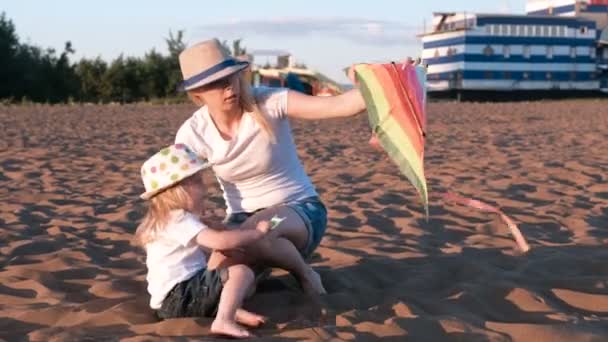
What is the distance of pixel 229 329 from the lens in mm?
3395

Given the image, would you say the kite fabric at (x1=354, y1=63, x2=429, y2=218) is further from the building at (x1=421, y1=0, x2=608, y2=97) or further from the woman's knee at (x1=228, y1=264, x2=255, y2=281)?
the building at (x1=421, y1=0, x2=608, y2=97)

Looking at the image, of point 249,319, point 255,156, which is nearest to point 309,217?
point 255,156

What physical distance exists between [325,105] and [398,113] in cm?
34

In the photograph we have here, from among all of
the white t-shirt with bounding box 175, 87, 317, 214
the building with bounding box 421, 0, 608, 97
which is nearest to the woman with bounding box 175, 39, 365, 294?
the white t-shirt with bounding box 175, 87, 317, 214

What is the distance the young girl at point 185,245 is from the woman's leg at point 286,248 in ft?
0.82

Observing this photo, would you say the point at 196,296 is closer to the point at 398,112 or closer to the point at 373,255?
the point at 398,112

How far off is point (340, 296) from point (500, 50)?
38884 millimetres

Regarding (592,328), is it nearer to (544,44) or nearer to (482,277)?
(482,277)

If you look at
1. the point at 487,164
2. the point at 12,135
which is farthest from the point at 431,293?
the point at 12,135

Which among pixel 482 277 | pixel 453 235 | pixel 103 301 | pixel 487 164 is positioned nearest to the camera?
pixel 103 301

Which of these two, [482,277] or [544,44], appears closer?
[482,277]

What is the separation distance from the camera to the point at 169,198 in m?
3.60

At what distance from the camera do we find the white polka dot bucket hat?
3.56 metres

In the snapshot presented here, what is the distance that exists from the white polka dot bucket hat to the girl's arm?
0.76 feet
